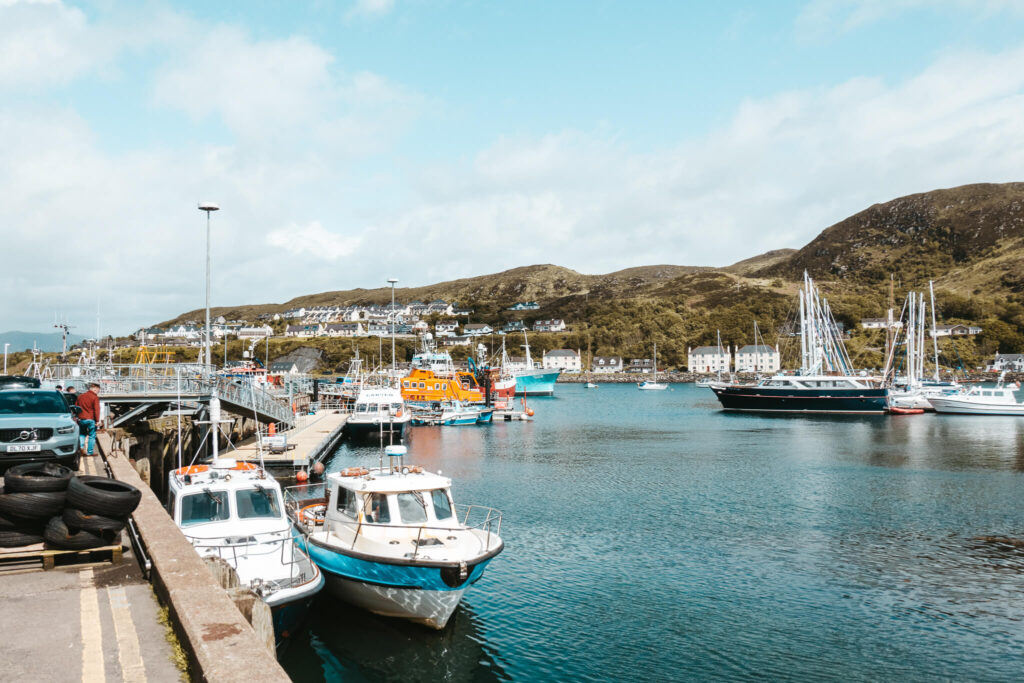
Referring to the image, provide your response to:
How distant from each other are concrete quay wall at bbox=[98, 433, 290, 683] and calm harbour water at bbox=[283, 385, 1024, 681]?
18.3 feet

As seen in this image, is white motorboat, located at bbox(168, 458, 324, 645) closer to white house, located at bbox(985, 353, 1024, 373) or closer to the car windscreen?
the car windscreen

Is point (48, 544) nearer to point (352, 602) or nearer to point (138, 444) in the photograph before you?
point (352, 602)

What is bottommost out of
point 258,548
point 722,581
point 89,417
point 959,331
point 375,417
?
point 722,581

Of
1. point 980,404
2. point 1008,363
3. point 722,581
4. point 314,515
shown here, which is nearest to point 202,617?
point 314,515

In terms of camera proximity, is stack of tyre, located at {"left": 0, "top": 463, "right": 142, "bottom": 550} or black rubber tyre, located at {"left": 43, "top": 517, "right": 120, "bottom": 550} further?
stack of tyre, located at {"left": 0, "top": 463, "right": 142, "bottom": 550}

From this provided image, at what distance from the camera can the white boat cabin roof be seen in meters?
16.6

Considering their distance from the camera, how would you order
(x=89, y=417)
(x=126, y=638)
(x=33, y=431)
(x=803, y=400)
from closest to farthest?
1. (x=126, y=638)
2. (x=33, y=431)
3. (x=89, y=417)
4. (x=803, y=400)

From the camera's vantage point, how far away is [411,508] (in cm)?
1662

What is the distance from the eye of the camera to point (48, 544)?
10.0 meters

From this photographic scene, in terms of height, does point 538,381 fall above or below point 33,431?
below

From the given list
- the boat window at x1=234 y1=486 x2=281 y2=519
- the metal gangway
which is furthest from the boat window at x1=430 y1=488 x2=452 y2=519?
the metal gangway

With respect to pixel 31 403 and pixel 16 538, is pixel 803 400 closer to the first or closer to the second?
pixel 31 403

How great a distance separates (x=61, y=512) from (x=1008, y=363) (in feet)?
689

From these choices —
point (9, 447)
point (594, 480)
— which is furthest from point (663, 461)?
point (9, 447)
